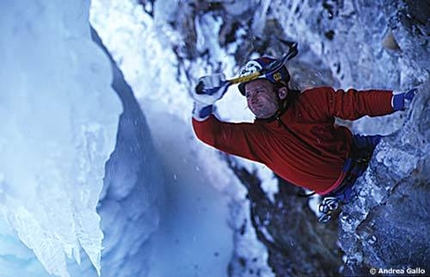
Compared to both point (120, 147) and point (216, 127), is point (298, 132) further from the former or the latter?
point (120, 147)

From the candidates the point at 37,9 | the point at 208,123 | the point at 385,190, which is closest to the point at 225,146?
the point at 208,123

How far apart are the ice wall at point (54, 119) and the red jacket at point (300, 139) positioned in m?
0.29

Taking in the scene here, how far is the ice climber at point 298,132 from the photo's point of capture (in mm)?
1771

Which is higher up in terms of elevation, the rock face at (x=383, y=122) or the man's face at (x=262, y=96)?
the man's face at (x=262, y=96)

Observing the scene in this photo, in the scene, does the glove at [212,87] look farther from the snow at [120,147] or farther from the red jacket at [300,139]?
the snow at [120,147]

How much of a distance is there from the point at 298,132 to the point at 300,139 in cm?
2

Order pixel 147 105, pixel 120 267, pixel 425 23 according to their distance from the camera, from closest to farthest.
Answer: pixel 425 23
pixel 120 267
pixel 147 105

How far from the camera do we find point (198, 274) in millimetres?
2730

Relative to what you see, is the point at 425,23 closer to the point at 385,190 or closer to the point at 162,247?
the point at 385,190

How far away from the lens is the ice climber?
1.77 metres

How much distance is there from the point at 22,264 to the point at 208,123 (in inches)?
32.1

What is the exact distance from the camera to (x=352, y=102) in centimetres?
174

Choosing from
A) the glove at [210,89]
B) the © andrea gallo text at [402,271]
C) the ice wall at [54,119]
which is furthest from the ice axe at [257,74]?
the © andrea gallo text at [402,271]

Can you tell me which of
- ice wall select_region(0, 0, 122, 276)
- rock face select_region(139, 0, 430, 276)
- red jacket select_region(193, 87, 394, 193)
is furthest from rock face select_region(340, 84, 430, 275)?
ice wall select_region(0, 0, 122, 276)
